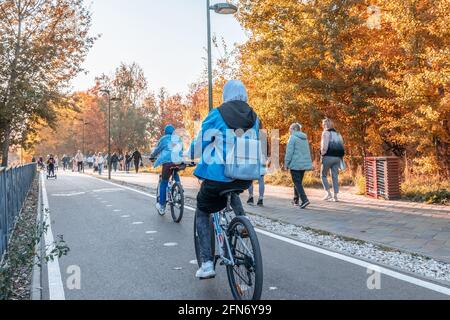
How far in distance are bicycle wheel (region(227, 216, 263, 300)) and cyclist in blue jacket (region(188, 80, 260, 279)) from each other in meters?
0.28

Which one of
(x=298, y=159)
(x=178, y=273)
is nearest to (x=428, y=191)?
(x=298, y=159)

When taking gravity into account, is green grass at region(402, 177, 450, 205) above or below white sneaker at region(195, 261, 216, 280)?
above

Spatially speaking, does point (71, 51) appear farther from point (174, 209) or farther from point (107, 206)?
point (174, 209)

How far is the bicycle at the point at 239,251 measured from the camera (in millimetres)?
3297

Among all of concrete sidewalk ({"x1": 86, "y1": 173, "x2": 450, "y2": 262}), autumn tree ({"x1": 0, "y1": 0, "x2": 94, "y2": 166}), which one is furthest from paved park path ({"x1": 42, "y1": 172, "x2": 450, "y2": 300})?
autumn tree ({"x1": 0, "y1": 0, "x2": 94, "y2": 166})

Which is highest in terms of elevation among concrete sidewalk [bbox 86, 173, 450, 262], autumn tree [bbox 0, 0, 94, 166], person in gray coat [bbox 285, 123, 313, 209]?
autumn tree [bbox 0, 0, 94, 166]

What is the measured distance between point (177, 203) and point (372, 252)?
12.9ft

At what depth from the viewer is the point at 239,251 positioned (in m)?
Answer: 3.61

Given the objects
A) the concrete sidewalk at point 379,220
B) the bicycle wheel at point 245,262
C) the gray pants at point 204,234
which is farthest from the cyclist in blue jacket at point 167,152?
the bicycle wheel at point 245,262

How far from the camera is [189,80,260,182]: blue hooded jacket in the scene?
3666 millimetres

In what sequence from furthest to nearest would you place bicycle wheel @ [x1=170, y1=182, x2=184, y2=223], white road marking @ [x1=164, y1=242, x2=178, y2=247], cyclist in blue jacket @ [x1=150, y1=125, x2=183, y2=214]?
1. cyclist in blue jacket @ [x1=150, y1=125, x2=183, y2=214]
2. bicycle wheel @ [x1=170, y1=182, x2=184, y2=223]
3. white road marking @ [x1=164, y1=242, x2=178, y2=247]

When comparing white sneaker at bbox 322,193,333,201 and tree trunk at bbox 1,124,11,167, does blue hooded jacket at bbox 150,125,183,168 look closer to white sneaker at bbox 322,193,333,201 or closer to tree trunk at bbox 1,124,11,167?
white sneaker at bbox 322,193,333,201

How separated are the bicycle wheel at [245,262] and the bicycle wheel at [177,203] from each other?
165 inches
